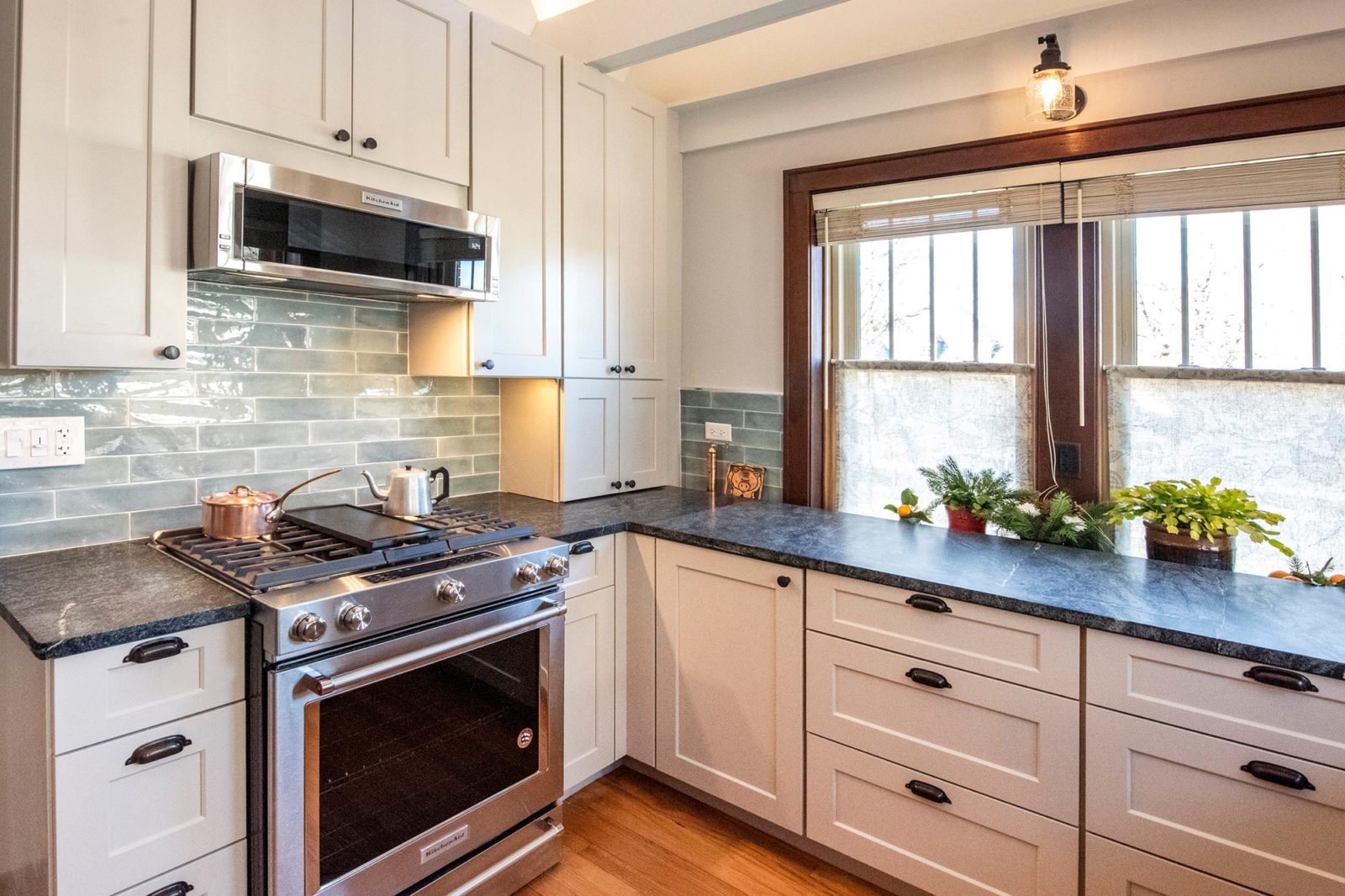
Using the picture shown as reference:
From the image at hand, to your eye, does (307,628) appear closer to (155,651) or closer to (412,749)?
(155,651)

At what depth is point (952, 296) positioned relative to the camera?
8.56 feet

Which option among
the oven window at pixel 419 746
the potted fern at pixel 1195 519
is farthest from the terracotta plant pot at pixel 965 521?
the oven window at pixel 419 746

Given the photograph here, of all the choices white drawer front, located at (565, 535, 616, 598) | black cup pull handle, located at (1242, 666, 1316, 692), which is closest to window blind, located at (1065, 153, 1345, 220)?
black cup pull handle, located at (1242, 666, 1316, 692)

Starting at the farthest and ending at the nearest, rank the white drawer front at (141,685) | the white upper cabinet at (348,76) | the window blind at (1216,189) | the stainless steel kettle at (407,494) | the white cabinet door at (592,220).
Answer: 1. the white cabinet door at (592,220)
2. the stainless steel kettle at (407,494)
3. the window blind at (1216,189)
4. the white upper cabinet at (348,76)
5. the white drawer front at (141,685)

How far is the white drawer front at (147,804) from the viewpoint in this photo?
4.42 ft

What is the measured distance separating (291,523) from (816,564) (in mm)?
1506

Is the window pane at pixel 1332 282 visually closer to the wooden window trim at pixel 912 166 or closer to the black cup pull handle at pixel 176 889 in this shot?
the wooden window trim at pixel 912 166

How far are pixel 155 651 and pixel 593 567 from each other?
1.24 metres

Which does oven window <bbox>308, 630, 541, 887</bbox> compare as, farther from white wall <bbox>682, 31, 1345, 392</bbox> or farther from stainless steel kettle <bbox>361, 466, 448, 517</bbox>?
white wall <bbox>682, 31, 1345, 392</bbox>

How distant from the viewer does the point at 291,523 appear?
2123 millimetres

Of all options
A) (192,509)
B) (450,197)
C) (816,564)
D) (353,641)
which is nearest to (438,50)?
(450,197)

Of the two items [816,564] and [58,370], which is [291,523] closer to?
[58,370]

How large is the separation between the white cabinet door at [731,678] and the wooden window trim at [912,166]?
0.74 m

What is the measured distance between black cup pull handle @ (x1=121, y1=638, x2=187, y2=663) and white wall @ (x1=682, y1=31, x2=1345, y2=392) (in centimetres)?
216
